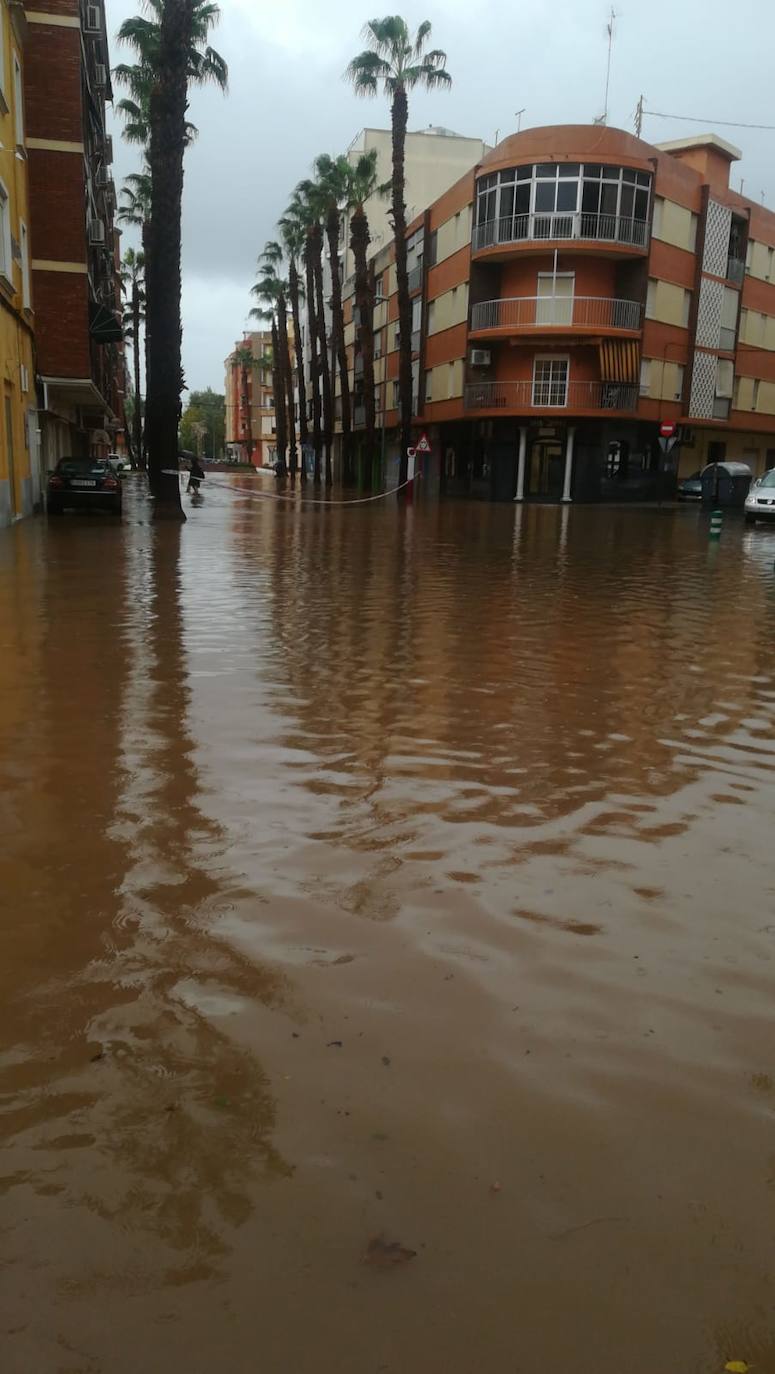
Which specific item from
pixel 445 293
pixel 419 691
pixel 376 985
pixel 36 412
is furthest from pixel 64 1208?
pixel 445 293

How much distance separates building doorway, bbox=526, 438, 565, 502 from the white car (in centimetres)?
1265

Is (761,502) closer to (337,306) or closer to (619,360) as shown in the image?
(619,360)

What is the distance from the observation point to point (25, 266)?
25109mm

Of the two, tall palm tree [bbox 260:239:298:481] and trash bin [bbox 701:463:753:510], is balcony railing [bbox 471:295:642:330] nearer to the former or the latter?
trash bin [bbox 701:463:753:510]

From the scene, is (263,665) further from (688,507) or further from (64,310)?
(688,507)

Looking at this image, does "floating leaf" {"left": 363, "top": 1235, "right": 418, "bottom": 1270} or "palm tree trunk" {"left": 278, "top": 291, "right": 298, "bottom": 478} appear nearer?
"floating leaf" {"left": 363, "top": 1235, "right": 418, "bottom": 1270}

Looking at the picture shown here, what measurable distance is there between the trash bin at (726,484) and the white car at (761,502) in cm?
1111

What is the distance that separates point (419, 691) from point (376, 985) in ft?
13.6

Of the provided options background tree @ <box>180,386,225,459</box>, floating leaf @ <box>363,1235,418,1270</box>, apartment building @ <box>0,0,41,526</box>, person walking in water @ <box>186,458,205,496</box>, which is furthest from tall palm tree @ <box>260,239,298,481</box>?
background tree @ <box>180,386,225,459</box>

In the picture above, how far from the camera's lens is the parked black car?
79.5 ft

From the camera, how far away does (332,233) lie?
2061 inches

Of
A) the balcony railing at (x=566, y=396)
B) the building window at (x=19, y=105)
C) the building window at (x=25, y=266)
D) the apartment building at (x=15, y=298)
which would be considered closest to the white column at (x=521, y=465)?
the balcony railing at (x=566, y=396)

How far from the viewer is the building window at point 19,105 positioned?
23.9 m

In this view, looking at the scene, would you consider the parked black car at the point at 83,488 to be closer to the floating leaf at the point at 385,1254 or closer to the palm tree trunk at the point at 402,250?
the palm tree trunk at the point at 402,250
